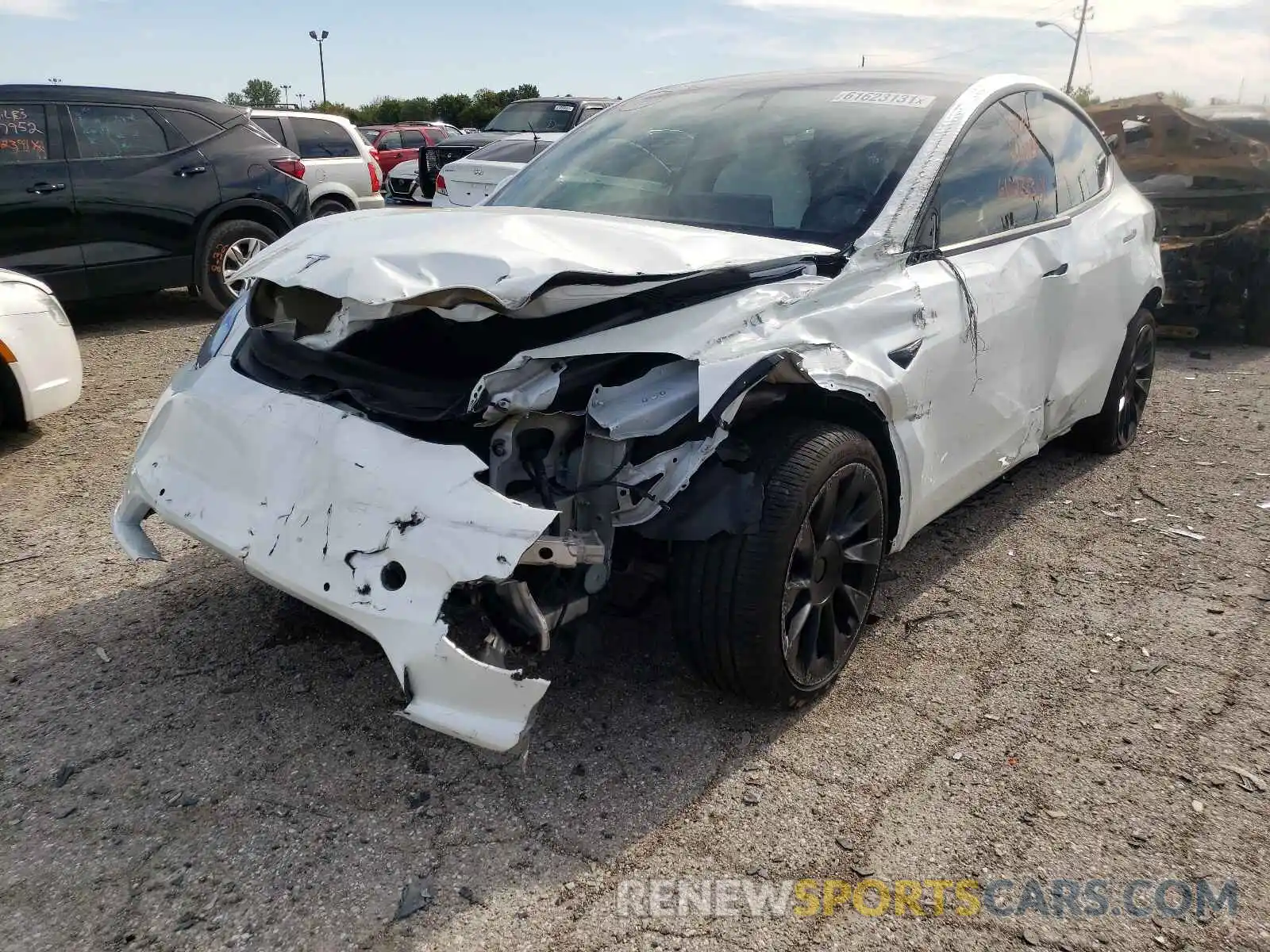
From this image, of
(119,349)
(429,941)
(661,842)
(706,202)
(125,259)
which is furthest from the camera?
(125,259)

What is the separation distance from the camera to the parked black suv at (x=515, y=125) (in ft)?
37.2

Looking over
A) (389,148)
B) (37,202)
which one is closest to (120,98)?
(37,202)

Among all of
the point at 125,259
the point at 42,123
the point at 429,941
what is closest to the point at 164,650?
the point at 429,941

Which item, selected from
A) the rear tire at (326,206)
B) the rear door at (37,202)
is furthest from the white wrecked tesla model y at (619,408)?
the rear tire at (326,206)

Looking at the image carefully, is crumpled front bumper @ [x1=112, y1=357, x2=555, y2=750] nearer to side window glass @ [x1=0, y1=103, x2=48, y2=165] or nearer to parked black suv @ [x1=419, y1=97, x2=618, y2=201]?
side window glass @ [x1=0, y1=103, x2=48, y2=165]

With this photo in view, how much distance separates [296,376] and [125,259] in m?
5.81

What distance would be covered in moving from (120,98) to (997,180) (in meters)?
6.99

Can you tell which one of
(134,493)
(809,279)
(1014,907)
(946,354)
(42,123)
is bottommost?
(1014,907)

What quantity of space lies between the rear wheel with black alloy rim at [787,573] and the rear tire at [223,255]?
6.49 metres

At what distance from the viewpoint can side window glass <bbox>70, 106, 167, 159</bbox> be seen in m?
7.41

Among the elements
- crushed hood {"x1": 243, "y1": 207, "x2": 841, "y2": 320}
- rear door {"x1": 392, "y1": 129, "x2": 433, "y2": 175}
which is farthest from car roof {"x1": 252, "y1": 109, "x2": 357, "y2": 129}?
rear door {"x1": 392, "y1": 129, "x2": 433, "y2": 175}

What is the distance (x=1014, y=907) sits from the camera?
7.09 ft

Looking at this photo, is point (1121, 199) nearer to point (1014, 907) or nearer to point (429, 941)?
point (1014, 907)

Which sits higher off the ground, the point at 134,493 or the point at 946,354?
the point at 946,354
